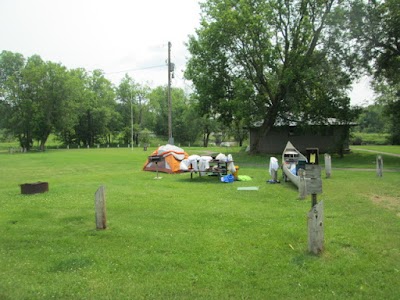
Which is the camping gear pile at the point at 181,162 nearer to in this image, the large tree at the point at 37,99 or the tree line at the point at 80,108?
the tree line at the point at 80,108

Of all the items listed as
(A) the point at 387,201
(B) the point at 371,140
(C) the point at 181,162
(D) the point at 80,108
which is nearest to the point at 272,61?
(C) the point at 181,162

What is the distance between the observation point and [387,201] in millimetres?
10109

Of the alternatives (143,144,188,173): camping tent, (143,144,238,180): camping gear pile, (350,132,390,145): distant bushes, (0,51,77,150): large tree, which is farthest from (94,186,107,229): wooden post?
(350,132,390,145): distant bushes

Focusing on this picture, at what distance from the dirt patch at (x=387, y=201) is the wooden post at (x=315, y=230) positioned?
14.5 feet

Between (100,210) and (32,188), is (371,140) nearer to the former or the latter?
(32,188)

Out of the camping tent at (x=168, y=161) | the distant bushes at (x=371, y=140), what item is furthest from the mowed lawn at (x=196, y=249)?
the distant bushes at (x=371, y=140)

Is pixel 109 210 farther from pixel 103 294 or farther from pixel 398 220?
pixel 398 220

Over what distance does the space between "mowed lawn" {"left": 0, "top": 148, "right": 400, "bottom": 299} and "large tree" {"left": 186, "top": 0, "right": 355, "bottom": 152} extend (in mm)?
17359

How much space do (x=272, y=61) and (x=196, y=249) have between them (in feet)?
75.8

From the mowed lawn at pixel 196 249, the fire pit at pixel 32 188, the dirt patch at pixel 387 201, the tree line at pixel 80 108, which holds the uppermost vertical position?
the tree line at pixel 80 108

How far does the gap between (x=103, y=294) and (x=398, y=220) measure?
20.9 ft

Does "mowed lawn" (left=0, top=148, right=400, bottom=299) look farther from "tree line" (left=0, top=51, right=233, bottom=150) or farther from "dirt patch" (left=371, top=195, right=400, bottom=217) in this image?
"tree line" (left=0, top=51, right=233, bottom=150)

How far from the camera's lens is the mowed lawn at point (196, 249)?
4.50 meters

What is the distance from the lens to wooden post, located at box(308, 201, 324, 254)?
561cm
